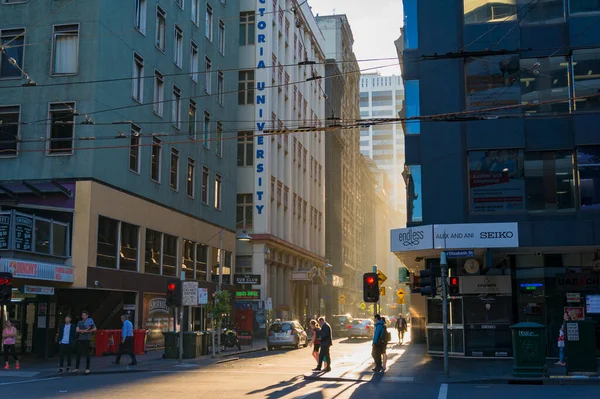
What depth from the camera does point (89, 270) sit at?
2884cm

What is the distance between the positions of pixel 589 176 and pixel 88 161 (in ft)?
62.0

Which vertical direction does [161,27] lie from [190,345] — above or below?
above

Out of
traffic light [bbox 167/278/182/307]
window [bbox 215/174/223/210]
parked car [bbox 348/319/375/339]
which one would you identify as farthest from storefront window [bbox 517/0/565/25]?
parked car [bbox 348/319/375/339]

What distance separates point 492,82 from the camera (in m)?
26.7

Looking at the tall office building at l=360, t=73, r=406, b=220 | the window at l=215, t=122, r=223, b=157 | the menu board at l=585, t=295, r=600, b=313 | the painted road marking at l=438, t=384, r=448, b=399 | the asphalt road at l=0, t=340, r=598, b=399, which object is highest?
the tall office building at l=360, t=73, r=406, b=220

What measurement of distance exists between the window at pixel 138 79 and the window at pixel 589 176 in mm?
18993

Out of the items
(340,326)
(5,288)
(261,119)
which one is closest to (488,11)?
(5,288)

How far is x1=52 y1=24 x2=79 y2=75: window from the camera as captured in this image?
30.1 meters

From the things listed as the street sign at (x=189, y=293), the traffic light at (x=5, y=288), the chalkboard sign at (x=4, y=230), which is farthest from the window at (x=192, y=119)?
the traffic light at (x=5, y=288)

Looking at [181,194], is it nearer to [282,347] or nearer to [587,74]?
[282,347]

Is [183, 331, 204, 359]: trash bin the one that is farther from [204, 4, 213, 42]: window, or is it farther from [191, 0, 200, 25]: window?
[204, 4, 213, 42]: window

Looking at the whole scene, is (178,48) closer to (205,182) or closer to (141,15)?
(141,15)

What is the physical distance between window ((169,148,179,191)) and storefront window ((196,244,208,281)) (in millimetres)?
5131

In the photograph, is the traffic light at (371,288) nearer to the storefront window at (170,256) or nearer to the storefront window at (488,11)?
the storefront window at (488,11)
